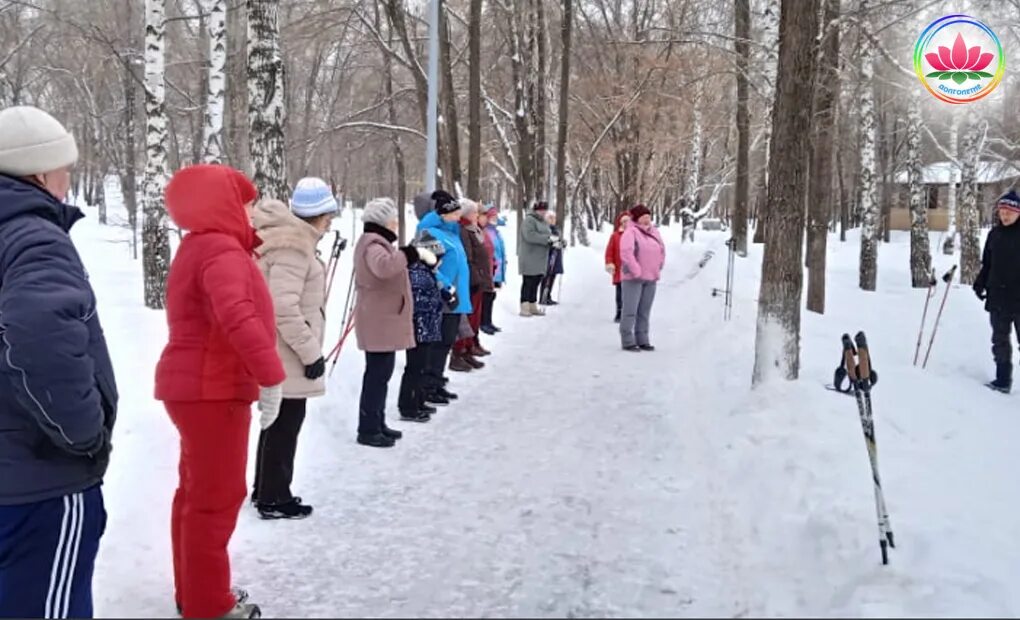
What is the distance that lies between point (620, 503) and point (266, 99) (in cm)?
550

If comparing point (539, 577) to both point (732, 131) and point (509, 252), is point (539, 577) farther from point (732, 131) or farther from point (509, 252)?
point (732, 131)

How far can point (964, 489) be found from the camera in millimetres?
5262

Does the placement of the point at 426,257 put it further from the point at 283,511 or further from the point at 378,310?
the point at 283,511

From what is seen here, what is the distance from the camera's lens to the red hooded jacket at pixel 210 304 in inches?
139

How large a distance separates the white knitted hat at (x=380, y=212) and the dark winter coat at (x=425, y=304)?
97 centimetres

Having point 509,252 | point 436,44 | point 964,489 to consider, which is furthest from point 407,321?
point 509,252

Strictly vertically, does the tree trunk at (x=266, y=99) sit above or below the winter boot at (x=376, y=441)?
above

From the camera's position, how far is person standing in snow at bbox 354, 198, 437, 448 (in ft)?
22.0

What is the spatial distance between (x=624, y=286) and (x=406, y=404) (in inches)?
189

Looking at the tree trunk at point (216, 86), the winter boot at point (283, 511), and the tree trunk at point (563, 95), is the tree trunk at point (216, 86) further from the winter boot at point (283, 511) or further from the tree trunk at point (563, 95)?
the tree trunk at point (563, 95)

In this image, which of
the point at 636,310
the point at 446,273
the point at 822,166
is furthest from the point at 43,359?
the point at 822,166

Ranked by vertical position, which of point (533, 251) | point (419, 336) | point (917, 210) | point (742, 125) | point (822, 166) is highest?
point (742, 125)

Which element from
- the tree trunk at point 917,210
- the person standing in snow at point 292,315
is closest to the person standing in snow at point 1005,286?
the person standing in snow at point 292,315

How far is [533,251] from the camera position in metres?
15.2
